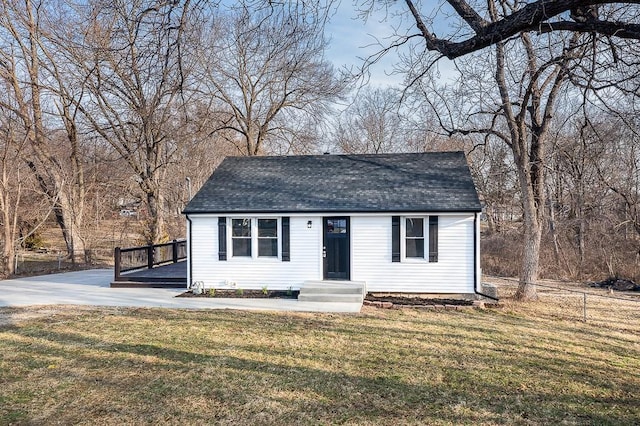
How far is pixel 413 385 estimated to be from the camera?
205 inches

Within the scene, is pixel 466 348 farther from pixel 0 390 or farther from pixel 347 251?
pixel 0 390

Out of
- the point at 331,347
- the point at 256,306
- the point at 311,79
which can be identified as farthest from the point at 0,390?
the point at 311,79

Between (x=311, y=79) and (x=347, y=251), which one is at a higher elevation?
(x=311, y=79)

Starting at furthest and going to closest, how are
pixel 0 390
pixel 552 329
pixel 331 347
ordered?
pixel 552 329
pixel 331 347
pixel 0 390

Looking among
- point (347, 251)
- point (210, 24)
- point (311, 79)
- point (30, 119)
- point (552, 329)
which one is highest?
point (311, 79)

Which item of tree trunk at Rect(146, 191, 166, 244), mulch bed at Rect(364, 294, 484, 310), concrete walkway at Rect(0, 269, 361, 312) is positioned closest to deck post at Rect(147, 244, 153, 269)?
concrete walkway at Rect(0, 269, 361, 312)

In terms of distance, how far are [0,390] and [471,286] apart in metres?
9.84

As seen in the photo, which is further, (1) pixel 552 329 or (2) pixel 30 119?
(2) pixel 30 119

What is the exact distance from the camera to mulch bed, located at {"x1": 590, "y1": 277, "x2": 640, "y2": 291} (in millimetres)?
14644

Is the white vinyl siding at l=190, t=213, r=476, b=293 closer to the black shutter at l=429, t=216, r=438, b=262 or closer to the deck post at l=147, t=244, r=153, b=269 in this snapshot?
the black shutter at l=429, t=216, r=438, b=262

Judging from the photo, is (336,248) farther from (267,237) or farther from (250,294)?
(250,294)

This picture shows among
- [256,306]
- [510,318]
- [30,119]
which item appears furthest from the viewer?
[30,119]

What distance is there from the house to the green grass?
2.68 metres

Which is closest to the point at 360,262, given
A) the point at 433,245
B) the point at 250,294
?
the point at 433,245
